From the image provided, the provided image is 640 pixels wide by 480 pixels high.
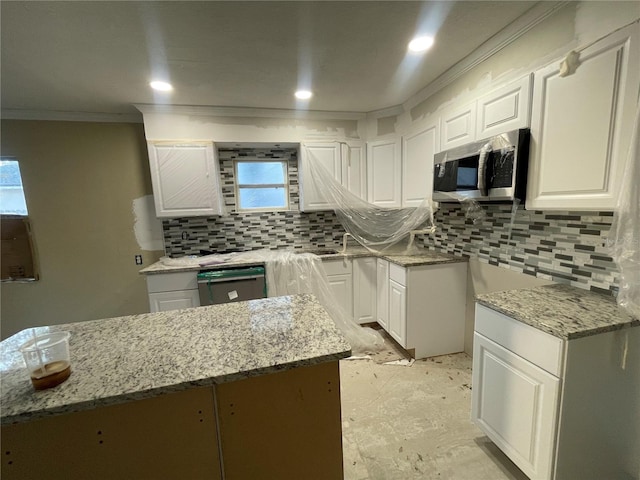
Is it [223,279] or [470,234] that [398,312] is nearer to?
[470,234]

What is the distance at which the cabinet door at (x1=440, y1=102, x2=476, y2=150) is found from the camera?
6.26 feet

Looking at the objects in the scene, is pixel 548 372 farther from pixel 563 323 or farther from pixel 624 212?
pixel 624 212

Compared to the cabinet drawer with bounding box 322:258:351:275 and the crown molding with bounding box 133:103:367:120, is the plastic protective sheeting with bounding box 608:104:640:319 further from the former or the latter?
the crown molding with bounding box 133:103:367:120

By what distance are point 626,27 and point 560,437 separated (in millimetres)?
1717

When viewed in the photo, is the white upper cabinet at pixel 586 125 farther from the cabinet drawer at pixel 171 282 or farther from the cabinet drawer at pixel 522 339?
the cabinet drawer at pixel 171 282

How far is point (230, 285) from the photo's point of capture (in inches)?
97.3

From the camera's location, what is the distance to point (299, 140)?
9.59 feet

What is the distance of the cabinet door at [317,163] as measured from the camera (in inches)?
115

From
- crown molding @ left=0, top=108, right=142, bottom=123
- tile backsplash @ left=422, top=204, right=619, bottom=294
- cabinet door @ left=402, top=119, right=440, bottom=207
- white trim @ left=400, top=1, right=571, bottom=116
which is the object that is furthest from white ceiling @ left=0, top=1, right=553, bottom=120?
tile backsplash @ left=422, top=204, right=619, bottom=294

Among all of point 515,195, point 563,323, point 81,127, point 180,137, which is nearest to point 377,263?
point 515,195

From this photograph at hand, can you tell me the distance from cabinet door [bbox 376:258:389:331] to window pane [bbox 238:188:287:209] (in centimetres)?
138

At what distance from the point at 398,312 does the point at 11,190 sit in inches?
160

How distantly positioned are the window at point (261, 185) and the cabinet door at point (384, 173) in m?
1.02

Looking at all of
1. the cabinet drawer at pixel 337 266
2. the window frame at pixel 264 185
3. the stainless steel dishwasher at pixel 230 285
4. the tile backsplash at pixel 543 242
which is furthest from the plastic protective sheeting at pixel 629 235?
the window frame at pixel 264 185
